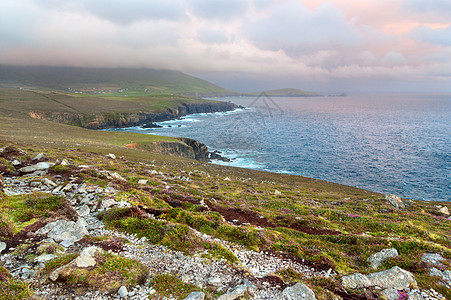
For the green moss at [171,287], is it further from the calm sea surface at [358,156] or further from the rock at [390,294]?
the calm sea surface at [358,156]

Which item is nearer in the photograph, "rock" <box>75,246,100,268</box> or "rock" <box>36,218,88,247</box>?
"rock" <box>75,246,100,268</box>

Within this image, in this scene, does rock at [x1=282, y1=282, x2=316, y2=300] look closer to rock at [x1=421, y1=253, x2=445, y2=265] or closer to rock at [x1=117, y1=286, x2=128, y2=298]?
rock at [x1=117, y1=286, x2=128, y2=298]

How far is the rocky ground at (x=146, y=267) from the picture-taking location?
27.1 feet

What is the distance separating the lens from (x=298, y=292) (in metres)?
8.80

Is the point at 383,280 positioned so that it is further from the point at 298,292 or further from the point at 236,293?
the point at 236,293

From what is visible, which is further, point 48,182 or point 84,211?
point 48,182

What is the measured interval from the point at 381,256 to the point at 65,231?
1739 centimetres

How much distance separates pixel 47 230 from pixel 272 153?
78.4 metres

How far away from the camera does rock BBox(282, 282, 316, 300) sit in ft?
28.2

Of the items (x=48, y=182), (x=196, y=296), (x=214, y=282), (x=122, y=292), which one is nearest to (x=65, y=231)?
(x=122, y=292)

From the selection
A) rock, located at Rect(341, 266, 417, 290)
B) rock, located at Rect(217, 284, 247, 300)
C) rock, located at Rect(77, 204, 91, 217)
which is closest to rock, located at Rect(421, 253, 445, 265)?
rock, located at Rect(341, 266, 417, 290)

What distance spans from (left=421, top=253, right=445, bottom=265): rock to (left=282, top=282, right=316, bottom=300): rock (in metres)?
8.10

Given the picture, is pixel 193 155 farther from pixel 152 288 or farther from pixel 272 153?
pixel 152 288

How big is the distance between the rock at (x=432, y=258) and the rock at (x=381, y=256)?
4.81 ft
